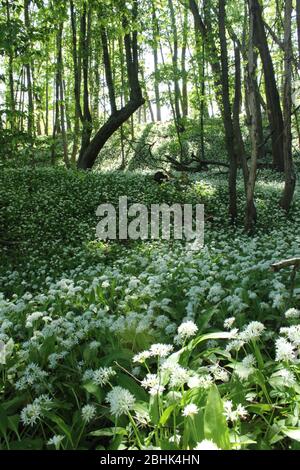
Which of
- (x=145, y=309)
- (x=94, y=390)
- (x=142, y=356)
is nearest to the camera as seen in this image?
(x=142, y=356)

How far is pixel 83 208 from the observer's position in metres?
12.5

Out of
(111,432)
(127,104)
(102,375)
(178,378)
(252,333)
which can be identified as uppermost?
(127,104)

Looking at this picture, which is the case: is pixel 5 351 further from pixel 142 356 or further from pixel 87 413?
pixel 142 356

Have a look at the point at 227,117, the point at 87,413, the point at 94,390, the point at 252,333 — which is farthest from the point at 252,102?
the point at 87,413

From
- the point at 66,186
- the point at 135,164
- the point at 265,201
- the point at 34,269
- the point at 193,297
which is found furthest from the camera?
the point at 135,164

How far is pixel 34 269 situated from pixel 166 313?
500cm

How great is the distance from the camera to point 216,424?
2043mm

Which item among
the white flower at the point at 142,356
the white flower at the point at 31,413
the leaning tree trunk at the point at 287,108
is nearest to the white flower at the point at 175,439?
the white flower at the point at 142,356

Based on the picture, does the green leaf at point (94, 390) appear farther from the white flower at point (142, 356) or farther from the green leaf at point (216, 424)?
the green leaf at point (216, 424)

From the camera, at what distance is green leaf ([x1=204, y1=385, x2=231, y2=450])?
6.59 ft

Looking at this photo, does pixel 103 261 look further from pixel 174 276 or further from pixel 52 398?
pixel 52 398

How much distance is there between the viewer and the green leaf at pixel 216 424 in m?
2.01

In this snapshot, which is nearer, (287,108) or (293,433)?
(293,433)
